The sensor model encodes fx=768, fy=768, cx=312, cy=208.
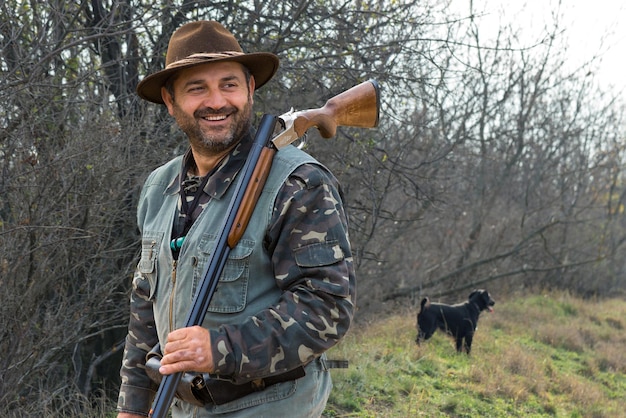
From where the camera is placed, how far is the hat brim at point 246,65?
2.63 metres

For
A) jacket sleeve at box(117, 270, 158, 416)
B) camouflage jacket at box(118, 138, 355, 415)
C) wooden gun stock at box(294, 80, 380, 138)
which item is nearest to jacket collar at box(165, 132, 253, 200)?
camouflage jacket at box(118, 138, 355, 415)

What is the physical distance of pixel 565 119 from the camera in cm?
2128

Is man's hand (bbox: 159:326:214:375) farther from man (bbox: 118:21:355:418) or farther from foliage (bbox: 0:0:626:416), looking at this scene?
foliage (bbox: 0:0:626:416)

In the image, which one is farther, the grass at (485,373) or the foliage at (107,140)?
the grass at (485,373)

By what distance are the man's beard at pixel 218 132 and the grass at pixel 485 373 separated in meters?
4.17

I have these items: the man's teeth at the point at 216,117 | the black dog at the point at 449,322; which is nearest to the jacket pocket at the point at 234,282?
the man's teeth at the point at 216,117

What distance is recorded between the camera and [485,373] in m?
8.67

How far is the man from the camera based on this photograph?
87.9 inches

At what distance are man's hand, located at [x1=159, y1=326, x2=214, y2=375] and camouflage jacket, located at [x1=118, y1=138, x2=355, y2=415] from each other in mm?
27

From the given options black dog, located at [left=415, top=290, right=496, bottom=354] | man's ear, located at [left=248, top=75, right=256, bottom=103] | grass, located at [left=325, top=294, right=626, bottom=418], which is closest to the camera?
man's ear, located at [left=248, top=75, right=256, bottom=103]

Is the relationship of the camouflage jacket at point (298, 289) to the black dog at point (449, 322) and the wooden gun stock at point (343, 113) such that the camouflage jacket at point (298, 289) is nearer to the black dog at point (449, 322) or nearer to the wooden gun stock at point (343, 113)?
the wooden gun stock at point (343, 113)

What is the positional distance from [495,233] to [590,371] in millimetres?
7037

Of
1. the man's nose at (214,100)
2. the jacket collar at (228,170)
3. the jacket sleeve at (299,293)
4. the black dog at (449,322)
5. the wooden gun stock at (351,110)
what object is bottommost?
the black dog at (449,322)

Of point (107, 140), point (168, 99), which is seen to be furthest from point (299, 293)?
point (107, 140)
